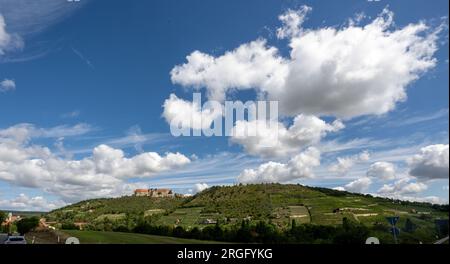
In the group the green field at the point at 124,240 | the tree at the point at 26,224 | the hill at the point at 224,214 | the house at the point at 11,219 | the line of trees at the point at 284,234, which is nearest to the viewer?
the green field at the point at 124,240

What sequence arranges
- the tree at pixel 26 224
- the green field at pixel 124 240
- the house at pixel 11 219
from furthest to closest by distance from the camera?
the house at pixel 11 219 → the tree at pixel 26 224 → the green field at pixel 124 240

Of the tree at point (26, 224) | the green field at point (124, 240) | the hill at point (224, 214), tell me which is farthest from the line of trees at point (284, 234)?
the tree at point (26, 224)

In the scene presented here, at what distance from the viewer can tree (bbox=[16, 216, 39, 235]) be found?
7.36m

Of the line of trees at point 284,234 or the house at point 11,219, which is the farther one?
the house at point 11,219

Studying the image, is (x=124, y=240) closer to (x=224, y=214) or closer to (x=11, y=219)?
(x=11, y=219)

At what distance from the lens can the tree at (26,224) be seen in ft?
24.1

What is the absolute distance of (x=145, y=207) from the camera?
51.2ft

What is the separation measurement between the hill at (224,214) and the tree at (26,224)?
0.66m

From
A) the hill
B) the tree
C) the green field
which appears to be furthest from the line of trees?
the tree

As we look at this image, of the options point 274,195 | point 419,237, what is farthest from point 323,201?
point 419,237

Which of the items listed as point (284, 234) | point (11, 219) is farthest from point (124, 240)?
point (11, 219)

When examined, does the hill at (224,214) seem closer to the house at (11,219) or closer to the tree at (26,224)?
the tree at (26,224)
